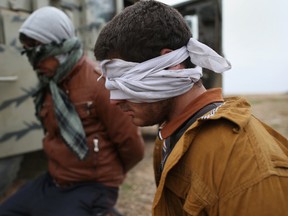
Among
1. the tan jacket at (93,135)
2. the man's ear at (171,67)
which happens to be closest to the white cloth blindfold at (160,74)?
the man's ear at (171,67)

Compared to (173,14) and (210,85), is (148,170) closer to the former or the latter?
(210,85)

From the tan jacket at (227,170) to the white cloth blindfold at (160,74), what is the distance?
17 centimetres

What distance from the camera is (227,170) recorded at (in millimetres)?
1068

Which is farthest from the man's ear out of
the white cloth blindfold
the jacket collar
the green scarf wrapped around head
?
the green scarf wrapped around head

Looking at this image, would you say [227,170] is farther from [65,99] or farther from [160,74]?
[65,99]

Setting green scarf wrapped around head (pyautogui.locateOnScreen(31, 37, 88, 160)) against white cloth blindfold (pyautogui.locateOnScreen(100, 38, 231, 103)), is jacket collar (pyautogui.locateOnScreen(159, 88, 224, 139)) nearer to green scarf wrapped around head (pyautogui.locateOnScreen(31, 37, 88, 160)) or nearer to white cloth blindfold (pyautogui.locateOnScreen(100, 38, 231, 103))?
white cloth blindfold (pyautogui.locateOnScreen(100, 38, 231, 103))

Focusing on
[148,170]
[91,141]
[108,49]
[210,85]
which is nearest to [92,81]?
[91,141]

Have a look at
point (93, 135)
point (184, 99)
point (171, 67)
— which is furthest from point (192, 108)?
point (93, 135)

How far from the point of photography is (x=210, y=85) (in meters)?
5.84

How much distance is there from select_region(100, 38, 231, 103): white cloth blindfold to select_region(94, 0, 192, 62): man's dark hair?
29mm

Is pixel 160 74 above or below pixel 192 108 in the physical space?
above

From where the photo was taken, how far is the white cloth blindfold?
1.22 metres

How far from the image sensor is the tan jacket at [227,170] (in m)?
1.01

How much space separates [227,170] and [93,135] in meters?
1.32
